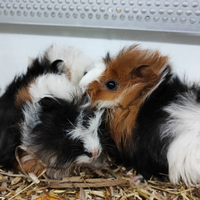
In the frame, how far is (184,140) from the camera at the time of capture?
1.02 m

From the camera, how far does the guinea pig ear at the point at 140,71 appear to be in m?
1.14

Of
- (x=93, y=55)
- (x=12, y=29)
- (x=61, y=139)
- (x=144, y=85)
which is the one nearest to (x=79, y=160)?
(x=61, y=139)

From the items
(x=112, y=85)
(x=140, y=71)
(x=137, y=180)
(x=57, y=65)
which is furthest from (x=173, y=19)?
(x=137, y=180)

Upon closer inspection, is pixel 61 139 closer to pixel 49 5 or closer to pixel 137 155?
pixel 137 155

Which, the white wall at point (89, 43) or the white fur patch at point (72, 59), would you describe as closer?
the white fur patch at point (72, 59)

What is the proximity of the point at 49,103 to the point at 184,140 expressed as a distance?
669 millimetres

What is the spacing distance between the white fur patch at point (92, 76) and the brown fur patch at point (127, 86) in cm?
2

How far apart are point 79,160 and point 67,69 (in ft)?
2.06

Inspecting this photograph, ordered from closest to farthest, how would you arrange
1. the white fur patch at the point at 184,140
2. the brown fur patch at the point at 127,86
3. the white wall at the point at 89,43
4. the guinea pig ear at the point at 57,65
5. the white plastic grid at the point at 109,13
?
1. the white fur patch at the point at 184,140
2. the brown fur patch at the point at 127,86
3. the guinea pig ear at the point at 57,65
4. the white plastic grid at the point at 109,13
5. the white wall at the point at 89,43

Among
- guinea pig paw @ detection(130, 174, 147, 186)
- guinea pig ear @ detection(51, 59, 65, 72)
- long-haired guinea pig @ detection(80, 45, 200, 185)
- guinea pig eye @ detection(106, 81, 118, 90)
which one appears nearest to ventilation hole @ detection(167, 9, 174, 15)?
long-haired guinea pig @ detection(80, 45, 200, 185)

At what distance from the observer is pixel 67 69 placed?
1.42 m

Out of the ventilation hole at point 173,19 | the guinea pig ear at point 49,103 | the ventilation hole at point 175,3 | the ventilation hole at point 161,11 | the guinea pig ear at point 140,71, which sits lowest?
the guinea pig ear at point 49,103

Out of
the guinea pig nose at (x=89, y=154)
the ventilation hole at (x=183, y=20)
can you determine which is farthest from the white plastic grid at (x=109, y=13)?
the guinea pig nose at (x=89, y=154)

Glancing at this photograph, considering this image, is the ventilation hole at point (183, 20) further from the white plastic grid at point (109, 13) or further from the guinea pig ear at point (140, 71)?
the guinea pig ear at point (140, 71)
